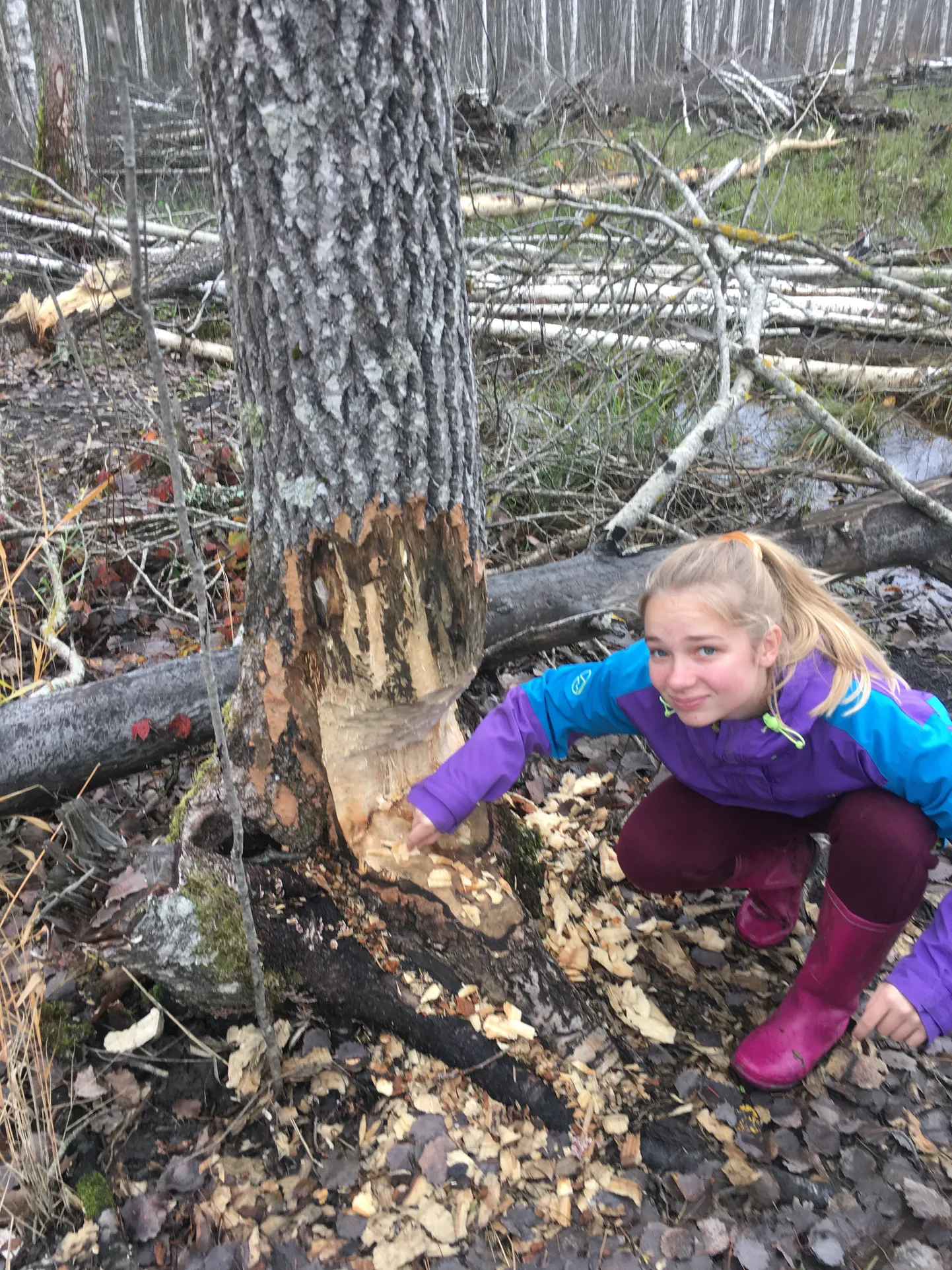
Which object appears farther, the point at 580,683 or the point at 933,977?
the point at 580,683

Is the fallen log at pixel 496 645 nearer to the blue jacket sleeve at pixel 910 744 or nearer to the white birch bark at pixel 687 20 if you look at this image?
the blue jacket sleeve at pixel 910 744

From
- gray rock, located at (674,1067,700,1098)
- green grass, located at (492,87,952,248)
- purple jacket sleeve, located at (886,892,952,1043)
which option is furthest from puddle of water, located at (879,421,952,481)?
gray rock, located at (674,1067,700,1098)

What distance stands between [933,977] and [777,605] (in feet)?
2.75

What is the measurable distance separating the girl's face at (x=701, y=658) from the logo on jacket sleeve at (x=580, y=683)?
0.28 metres

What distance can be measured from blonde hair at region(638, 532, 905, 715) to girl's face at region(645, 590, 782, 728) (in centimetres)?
2

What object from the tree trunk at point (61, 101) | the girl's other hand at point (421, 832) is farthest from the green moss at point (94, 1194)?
the tree trunk at point (61, 101)

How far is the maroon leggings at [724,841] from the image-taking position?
6.20 ft

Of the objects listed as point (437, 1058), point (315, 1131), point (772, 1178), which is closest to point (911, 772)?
point (772, 1178)

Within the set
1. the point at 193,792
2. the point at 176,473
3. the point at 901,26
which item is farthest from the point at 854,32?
the point at 176,473

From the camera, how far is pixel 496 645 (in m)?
2.85

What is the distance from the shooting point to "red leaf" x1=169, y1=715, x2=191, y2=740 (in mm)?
2457

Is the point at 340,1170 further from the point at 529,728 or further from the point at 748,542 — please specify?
the point at 748,542

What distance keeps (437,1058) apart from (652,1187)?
1.74 feet

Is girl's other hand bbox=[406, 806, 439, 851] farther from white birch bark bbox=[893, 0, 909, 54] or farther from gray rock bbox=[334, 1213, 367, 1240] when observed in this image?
white birch bark bbox=[893, 0, 909, 54]
